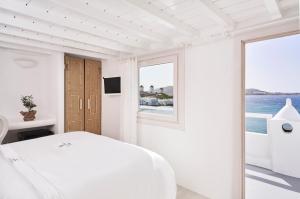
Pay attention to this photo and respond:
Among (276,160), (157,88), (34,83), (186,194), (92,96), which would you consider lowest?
(186,194)

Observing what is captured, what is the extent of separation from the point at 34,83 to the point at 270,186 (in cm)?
439

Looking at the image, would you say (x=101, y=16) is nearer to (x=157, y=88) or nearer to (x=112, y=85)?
(x=157, y=88)

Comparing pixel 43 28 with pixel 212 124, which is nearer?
pixel 43 28

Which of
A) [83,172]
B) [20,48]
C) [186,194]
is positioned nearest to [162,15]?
[83,172]

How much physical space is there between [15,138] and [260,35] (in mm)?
4060

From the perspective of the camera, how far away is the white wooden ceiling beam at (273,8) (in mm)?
1462

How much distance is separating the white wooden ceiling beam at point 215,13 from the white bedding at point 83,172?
4.91 ft

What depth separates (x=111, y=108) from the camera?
3.89 meters

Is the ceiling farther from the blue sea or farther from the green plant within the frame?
the blue sea

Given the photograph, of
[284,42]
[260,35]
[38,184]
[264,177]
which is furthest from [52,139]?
[284,42]

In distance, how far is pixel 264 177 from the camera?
3.00 meters

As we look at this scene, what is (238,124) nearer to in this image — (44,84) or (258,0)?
(258,0)

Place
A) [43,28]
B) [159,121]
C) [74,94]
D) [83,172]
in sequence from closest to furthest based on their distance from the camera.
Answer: [83,172], [43,28], [159,121], [74,94]

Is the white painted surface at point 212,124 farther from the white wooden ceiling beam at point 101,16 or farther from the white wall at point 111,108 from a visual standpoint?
the white wall at point 111,108
